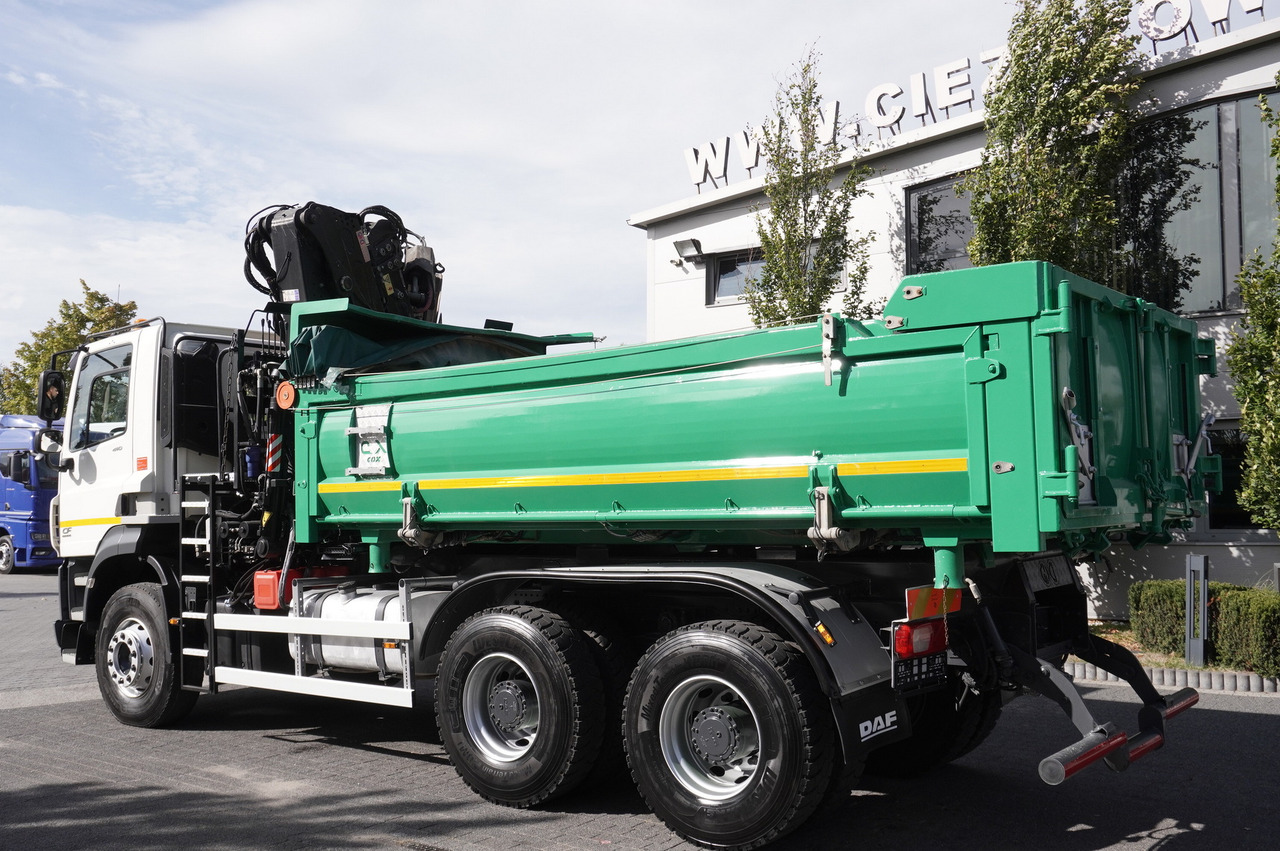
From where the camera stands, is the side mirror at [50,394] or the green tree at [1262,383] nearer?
the side mirror at [50,394]

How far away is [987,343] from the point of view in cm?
456

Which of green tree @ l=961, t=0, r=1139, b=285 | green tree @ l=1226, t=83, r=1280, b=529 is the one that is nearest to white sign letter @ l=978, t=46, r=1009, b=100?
green tree @ l=961, t=0, r=1139, b=285

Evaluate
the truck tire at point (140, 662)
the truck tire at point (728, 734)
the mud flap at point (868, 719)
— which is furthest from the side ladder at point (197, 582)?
the mud flap at point (868, 719)

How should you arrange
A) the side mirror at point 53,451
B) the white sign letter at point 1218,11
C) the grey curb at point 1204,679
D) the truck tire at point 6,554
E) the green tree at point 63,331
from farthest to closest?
the green tree at point 63,331 → the truck tire at point 6,554 → the white sign letter at point 1218,11 → the grey curb at point 1204,679 → the side mirror at point 53,451

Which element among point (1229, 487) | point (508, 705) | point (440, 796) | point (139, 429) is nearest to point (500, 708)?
point (508, 705)

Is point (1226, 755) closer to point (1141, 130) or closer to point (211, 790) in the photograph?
point (211, 790)

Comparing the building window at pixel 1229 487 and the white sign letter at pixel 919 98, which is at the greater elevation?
the white sign letter at pixel 919 98

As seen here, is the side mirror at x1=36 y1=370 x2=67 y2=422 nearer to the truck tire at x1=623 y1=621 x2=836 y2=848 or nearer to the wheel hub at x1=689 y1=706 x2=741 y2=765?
the truck tire at x1=623 y1=621 x2=836 y2=848

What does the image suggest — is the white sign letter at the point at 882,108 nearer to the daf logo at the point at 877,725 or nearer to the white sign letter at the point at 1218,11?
the white sign letter at the point at 1218,11

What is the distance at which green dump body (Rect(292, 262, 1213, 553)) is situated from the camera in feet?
14.8

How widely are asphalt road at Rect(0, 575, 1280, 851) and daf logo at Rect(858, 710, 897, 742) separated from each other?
660mm

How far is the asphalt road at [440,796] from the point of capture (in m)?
5.15

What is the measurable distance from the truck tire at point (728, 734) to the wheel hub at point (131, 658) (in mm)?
4473

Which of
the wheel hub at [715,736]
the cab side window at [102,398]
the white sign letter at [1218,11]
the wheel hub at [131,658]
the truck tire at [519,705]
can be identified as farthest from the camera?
the white sign letter at [1218,11]
